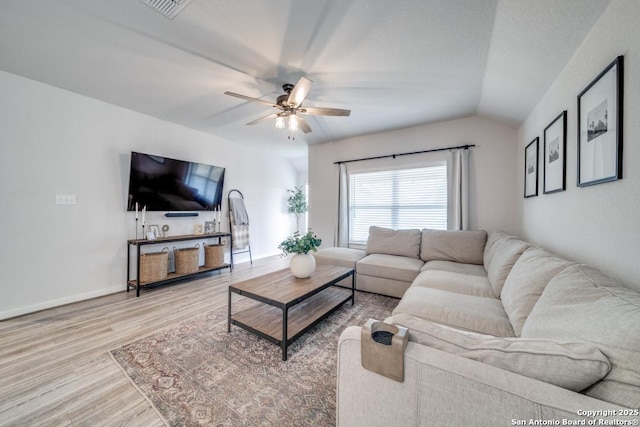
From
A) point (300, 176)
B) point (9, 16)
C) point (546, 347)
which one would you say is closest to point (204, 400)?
point (546, 347)

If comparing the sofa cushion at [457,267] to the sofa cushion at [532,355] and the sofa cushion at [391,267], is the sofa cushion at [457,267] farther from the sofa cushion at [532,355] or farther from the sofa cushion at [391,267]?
the sofa cushion at [532,355]

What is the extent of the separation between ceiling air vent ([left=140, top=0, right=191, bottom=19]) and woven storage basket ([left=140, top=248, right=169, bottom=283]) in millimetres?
2843

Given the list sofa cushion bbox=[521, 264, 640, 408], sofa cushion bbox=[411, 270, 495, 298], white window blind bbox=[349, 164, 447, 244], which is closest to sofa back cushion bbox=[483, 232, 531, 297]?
sofa cushion bbox=[411, 270, 495, 298]

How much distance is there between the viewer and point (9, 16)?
1713 millimetres

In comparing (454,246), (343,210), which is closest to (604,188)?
(454,246)

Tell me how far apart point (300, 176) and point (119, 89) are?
14.8 feet

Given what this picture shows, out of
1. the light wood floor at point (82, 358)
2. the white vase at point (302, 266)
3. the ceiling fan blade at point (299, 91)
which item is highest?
the ceiling fan blade at point (299, 91)

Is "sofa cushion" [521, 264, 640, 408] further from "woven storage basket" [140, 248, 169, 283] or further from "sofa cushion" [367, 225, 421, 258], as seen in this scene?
"woven storage basket" [140, 248, 169, 283]

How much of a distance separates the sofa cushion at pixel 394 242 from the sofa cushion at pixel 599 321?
224cm

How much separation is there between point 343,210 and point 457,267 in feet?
7.09

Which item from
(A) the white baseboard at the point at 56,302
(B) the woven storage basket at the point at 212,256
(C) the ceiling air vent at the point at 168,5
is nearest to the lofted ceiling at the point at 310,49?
(C) the ceiling air vent at the point at 168,5

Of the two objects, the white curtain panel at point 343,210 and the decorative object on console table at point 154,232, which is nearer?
the decorative object on console table at point 154,232

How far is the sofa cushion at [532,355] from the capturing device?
2.08 feet

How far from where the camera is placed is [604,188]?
128 cm
